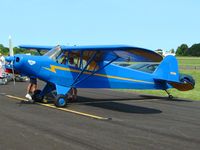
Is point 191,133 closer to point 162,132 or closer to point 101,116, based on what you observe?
point 162,132

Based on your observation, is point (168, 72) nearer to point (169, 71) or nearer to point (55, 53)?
point (169, 71)

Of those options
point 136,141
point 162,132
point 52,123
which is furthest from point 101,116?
point 136,141

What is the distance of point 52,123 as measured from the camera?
31.8ft

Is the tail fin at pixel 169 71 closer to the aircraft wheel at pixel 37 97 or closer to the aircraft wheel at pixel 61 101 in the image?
the aircraft wheel at pixel 61 101

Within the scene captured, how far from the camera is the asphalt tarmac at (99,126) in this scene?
294 inches

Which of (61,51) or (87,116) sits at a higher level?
(61,51)

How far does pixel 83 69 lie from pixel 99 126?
504 cm

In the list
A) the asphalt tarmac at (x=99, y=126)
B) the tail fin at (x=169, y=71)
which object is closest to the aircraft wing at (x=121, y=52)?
the asphalt tarmac at (x=99, y=126)

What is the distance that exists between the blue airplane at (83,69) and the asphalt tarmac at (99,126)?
0.78 metres

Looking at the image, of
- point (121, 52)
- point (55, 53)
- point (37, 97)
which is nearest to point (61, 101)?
point (37, 97)

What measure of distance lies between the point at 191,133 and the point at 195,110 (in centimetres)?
440

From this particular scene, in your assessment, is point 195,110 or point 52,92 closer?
point 195,110

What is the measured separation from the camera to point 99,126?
9.47 m

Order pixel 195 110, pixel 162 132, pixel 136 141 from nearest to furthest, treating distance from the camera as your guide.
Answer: pixel 136 141 → pixel 162 132 → pixel 195 110
